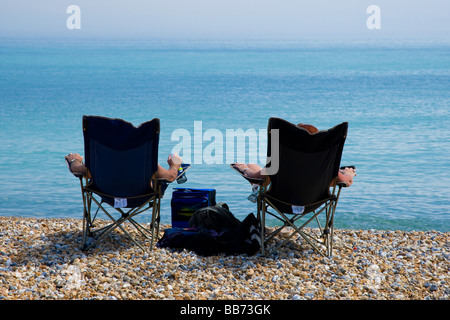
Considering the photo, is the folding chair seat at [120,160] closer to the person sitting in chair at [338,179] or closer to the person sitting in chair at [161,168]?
the person sitting in chair at [161,168]

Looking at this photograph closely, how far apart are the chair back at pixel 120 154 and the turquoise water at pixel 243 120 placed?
204cm

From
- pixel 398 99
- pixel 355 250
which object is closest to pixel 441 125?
pixel 398 99

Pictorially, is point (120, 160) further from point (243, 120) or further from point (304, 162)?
point (243, 120)

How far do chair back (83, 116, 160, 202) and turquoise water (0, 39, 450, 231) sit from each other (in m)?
2.04

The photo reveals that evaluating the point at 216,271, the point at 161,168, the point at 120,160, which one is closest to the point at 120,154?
the point at 120,160

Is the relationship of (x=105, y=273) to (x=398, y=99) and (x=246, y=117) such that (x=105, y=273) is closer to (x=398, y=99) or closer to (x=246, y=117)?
(x=246, y=117)

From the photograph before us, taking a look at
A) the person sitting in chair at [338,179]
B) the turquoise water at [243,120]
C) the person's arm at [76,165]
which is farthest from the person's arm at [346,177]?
the turquoise water at [243,120]

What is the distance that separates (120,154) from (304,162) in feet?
4.08

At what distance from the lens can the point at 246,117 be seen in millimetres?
16906

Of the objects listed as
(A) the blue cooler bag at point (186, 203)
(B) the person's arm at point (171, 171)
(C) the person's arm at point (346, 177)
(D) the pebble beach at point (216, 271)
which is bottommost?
(D) the pebble beach at point (216, 271)

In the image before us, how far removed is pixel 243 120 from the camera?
16203mm

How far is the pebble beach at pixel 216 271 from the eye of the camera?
11.5 ft

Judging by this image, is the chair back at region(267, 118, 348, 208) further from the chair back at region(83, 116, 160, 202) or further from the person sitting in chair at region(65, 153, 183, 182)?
the chair back at region(83, 116, 160, 202)
